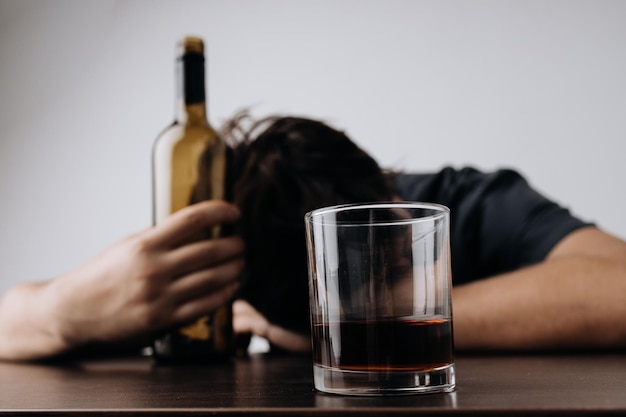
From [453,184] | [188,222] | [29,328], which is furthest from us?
[453,184]

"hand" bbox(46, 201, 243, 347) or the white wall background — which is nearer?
"hand" bbox(46, 201, 243, 347)

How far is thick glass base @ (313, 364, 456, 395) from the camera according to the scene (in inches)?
14.9

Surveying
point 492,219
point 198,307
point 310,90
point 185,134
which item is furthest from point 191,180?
point 310,90

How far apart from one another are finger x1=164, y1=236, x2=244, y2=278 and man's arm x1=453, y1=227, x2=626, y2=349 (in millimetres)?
320

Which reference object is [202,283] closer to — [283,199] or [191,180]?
[191,180]

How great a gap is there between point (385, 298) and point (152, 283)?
45cm

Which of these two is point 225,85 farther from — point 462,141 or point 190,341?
point 190,341

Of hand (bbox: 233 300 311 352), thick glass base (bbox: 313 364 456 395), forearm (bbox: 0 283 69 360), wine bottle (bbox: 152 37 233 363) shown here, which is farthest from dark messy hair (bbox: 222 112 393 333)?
thick glass base (bbox: 313 364 456 395)

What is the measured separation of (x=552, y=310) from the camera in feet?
2.68

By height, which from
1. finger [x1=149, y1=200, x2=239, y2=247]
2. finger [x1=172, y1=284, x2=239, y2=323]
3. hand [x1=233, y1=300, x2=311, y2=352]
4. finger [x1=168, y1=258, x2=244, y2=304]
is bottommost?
hand [x1=233, y1=300, x2=311, y2=352]

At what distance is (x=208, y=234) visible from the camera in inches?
31.9

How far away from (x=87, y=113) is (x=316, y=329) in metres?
2.26

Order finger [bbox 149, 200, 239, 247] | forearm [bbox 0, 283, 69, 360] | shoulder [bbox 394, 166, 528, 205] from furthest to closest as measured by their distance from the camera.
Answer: shoulder [bbox 394, 166, 528, 205] → forearm [bbox 0, 283, 69, 360] → finger [bbox 149, 200, 239, 247]

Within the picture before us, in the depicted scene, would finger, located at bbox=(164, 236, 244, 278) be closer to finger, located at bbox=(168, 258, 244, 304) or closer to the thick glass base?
finger, located at bbox=(168, 258, 244, 304)
